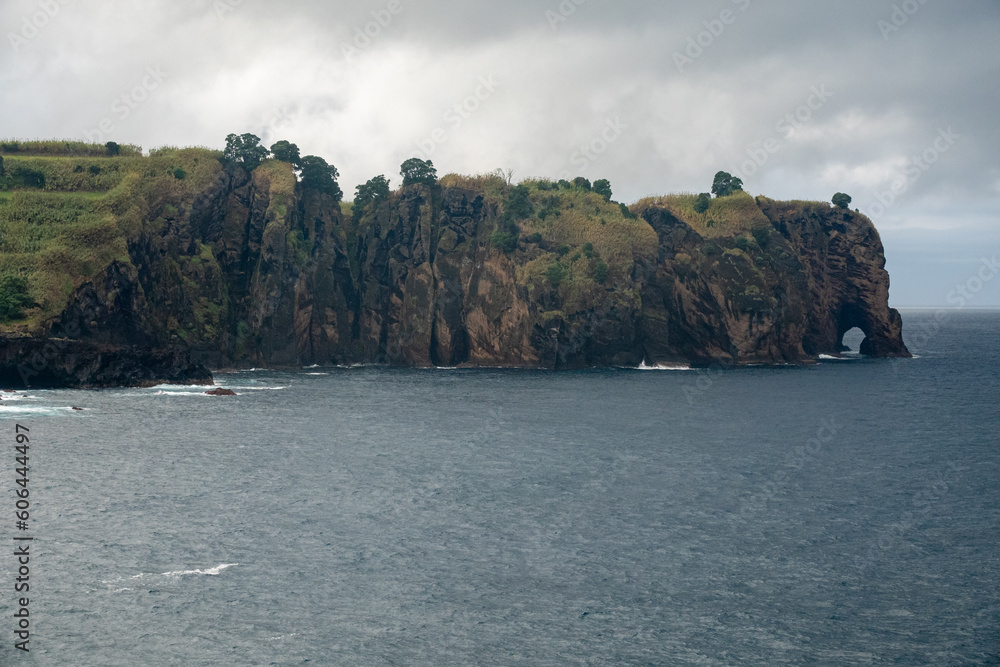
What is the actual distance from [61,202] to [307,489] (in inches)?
4090

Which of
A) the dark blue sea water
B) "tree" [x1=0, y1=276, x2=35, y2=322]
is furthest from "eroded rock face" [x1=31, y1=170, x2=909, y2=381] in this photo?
the dark blue sea water

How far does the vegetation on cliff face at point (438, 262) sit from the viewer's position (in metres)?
150

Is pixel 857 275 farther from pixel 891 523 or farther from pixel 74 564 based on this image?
pixel 74 564

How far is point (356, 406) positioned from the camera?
105m

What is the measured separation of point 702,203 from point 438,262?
57.1 m

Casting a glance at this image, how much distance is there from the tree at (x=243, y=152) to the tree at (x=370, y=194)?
21646mm

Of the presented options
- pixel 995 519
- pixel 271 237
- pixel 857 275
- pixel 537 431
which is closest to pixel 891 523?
pixel 995 519

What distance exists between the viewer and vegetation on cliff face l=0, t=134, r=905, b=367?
15038 cm

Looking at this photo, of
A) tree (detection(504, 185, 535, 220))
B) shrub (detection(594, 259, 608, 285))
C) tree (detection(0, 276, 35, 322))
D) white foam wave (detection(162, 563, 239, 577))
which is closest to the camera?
white foam wave (detection(162, 563, 239, 577))

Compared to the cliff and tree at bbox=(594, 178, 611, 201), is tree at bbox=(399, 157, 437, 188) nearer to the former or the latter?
the cliff

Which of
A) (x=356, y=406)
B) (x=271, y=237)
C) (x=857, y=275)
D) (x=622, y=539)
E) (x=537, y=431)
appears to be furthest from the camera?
Result: (x=857, y=275)

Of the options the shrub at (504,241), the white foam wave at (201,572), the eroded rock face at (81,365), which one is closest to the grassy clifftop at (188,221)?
the shrub at (504,241)

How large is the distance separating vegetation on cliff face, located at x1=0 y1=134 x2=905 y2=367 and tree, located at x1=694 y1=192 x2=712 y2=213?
47cm

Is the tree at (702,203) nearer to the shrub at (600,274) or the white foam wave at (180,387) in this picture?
the shrub at (600,274)
